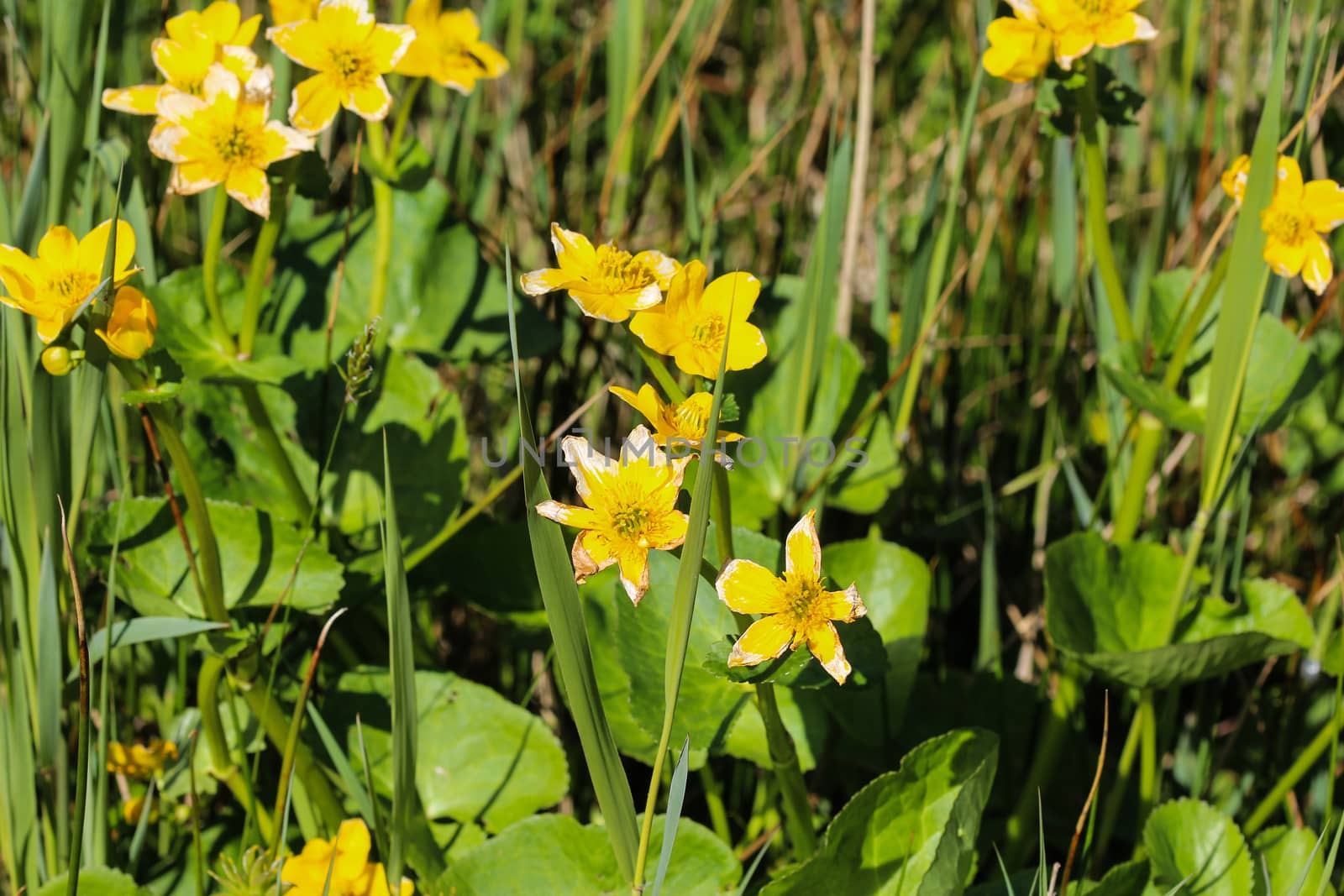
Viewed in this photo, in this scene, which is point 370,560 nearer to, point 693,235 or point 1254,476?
point 693,235

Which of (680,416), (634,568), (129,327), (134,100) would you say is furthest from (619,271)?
(134,100)

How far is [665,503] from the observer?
3.12ft

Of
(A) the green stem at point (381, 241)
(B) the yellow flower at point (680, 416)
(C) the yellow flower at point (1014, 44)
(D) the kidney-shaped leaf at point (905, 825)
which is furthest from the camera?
(A) the green stem at point (381, 241)

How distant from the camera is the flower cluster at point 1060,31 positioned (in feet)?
4.14

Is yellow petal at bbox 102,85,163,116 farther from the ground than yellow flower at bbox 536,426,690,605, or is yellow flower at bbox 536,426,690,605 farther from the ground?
yellow petal at bbox 102,85,163,116

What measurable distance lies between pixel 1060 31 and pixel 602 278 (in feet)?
2.05

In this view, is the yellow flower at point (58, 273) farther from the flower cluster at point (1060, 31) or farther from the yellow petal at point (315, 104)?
the flower cluster at point (1060, 31)

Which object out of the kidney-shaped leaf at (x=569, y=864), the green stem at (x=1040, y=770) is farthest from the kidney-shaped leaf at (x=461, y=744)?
the green stem at (x=1040, y=770)

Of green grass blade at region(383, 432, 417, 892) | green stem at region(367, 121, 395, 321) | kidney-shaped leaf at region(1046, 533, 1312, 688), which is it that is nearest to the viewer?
green grass blade at region(383, 432, 417, 892)

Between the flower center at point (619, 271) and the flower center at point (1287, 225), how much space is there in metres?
0.75

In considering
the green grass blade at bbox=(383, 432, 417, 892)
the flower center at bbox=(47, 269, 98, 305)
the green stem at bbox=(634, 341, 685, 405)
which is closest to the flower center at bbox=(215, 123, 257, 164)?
the flower center at bbox=(47, 269, 98, 305)

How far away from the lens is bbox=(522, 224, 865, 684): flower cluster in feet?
3.12

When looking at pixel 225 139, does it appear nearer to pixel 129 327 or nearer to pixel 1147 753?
pixel 129 327

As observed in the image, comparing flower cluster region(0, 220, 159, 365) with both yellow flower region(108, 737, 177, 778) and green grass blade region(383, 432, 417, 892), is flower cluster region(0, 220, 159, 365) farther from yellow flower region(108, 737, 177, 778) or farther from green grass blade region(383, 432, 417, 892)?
yellow flower region(108, 737, 177, 778)
